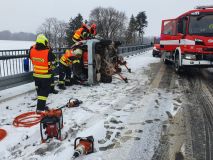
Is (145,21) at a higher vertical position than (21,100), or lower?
higher

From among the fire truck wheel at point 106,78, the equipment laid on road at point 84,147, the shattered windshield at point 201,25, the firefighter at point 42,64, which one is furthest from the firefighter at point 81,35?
the equipment laid on road at point 84,147

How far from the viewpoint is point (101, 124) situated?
4.49 meters

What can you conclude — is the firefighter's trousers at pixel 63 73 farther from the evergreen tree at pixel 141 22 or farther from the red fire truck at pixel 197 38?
the evergreen tree at pixel 141 22

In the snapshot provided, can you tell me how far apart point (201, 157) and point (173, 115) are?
1748mm

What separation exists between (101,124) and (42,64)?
190cm

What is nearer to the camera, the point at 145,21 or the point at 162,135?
the point at 162,135

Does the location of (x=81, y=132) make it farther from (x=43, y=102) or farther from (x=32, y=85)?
(x=32, y=85)

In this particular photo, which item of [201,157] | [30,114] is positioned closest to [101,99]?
[30,114]

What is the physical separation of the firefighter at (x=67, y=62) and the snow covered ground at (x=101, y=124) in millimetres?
538

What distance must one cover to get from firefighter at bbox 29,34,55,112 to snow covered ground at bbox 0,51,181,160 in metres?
0.53

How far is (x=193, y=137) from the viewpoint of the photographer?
13.0ft

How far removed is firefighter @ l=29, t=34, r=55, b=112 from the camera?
5066 mm

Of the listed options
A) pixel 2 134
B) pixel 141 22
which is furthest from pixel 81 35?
pixel 141 22

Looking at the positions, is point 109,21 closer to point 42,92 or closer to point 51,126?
point 42,92
